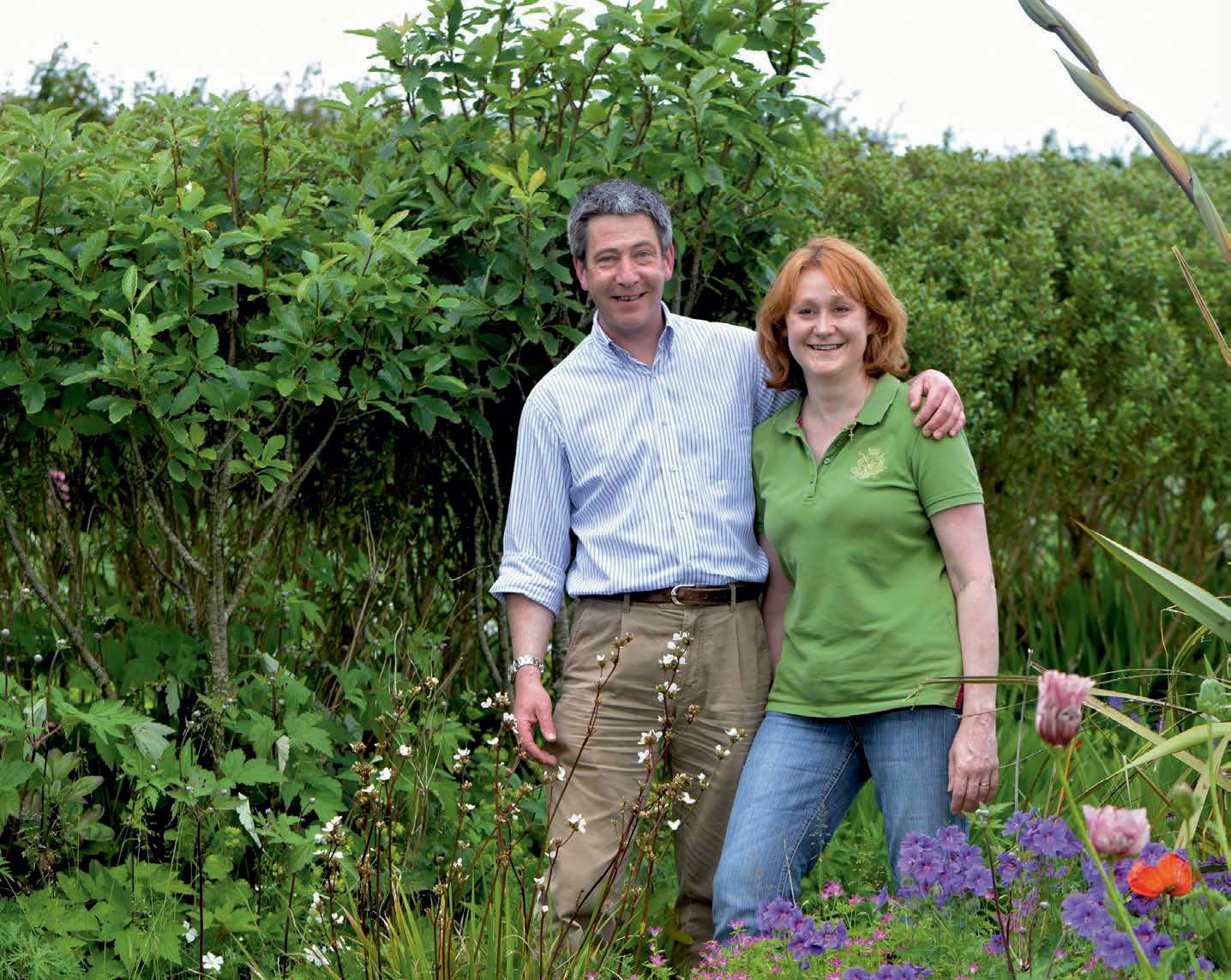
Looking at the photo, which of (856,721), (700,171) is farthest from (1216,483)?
(856,721)

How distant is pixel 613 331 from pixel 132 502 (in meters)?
1.74

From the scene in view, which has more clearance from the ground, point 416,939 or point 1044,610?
point 1044,610

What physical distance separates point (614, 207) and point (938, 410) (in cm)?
98

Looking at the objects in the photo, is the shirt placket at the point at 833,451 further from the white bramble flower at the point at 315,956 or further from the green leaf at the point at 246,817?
the green leaf at the point at 246,817

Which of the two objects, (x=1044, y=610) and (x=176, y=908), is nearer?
(x=176, y=908)

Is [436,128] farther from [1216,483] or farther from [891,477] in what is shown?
[1216,483]

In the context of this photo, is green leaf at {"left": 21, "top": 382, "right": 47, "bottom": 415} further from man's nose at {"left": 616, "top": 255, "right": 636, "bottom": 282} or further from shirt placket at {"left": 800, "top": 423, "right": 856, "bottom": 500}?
shirt placket at {"left": 800, "top": 423, "right": 856, "bottom": 500}

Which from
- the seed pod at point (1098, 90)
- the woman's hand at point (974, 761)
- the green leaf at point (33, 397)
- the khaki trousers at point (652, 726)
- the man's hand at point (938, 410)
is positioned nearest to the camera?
the seed pod at point (1098, 90)

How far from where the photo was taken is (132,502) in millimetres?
4375

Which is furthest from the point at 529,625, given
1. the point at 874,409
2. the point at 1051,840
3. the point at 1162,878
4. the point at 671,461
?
the point at 1162,878

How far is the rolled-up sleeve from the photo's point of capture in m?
3.61

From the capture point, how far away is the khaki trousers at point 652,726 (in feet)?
11.2

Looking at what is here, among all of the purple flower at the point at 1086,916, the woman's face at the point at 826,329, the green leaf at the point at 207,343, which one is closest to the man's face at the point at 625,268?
the woman's face at the point at 826,329

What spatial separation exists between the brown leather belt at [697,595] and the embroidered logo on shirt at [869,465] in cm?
48
